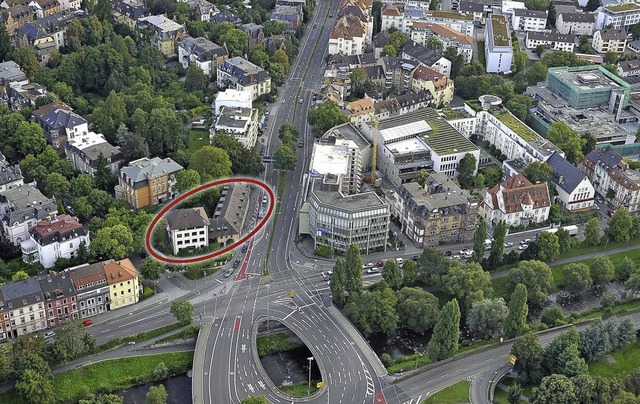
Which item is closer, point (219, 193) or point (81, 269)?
point (81, 269)

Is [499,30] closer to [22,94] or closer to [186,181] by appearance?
[186,181]

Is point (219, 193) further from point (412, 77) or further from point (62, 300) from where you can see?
point (412, 77)

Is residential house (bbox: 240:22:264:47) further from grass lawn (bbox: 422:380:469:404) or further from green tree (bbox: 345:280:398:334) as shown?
grass lawn (bbox: 422:380:469:404)

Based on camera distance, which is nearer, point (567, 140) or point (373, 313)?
point (373, 313)

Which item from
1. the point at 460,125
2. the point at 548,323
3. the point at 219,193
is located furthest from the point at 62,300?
the point at 460,125

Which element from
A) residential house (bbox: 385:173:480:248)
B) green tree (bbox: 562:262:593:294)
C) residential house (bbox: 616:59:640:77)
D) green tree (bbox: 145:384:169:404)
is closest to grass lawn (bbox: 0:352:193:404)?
green tree (bbox: 145:384:169:404)

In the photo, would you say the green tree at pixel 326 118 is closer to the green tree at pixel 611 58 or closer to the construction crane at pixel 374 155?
the construction crane at pixel 374 155

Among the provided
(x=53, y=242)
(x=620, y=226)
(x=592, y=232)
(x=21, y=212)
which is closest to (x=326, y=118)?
(x=592, y=232)
